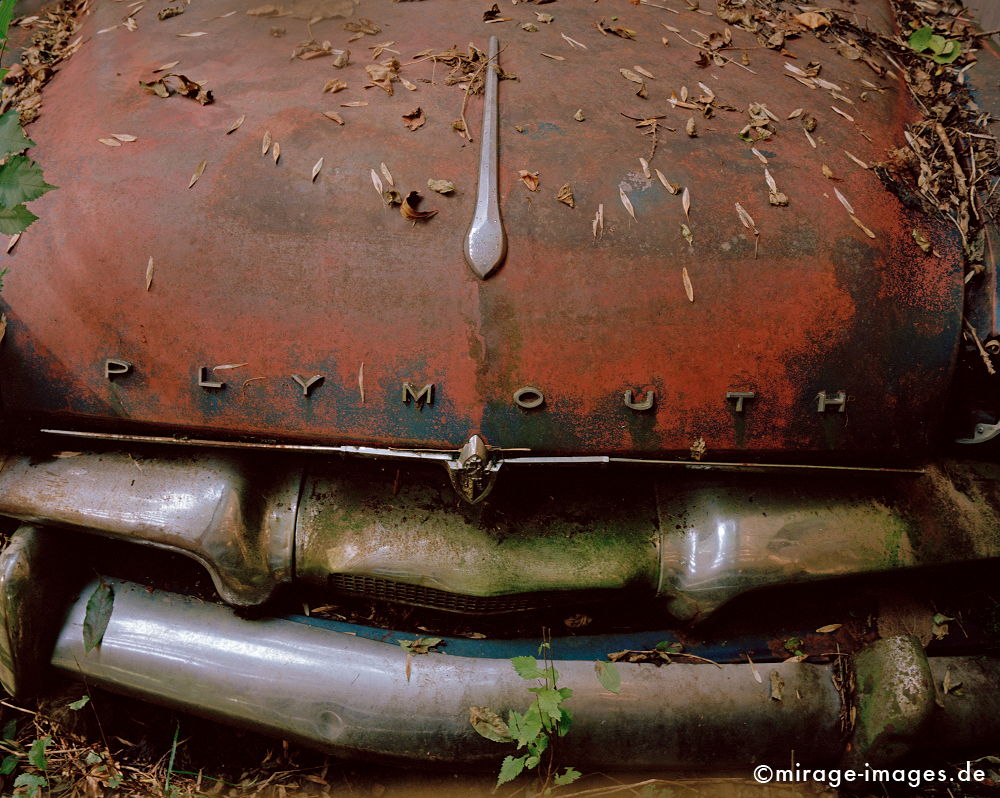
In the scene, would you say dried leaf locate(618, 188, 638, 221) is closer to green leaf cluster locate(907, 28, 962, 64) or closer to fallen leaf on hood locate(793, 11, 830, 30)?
fallen leaf on hood locate(793, 11, 830, 30)

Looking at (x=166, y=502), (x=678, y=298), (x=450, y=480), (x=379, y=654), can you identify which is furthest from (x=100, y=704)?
(x=678, y=298)

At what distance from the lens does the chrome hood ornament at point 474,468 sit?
1.64 metres

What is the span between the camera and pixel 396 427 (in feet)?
5.51

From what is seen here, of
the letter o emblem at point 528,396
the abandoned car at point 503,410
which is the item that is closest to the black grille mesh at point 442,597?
the abandoned car at point 503,410

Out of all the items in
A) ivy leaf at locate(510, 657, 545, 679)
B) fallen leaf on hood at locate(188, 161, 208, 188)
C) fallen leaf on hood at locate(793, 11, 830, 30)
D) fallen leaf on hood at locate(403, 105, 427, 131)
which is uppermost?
fallen leaf on hood at locate(793, 11, 830, 30)

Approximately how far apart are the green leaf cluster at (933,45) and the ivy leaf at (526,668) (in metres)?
1.99

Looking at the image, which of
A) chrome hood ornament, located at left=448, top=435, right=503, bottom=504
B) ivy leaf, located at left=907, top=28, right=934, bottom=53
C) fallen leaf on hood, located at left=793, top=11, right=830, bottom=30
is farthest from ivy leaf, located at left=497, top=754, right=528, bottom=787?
ivy leaf, located at left=907, top=28, right=934, bottom=53

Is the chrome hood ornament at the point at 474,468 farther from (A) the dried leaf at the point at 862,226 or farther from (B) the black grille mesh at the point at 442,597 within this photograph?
(A) the dried leaf at the point at 862,226

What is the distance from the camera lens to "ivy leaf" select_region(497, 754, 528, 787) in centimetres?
168

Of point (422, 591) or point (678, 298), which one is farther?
point (422, 591)

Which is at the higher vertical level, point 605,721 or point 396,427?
point 396,427

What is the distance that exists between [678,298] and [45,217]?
4.61 feet

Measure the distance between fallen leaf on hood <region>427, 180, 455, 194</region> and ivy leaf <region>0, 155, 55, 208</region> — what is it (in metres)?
0.74

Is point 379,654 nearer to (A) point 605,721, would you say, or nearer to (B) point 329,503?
(B) point 329,503
